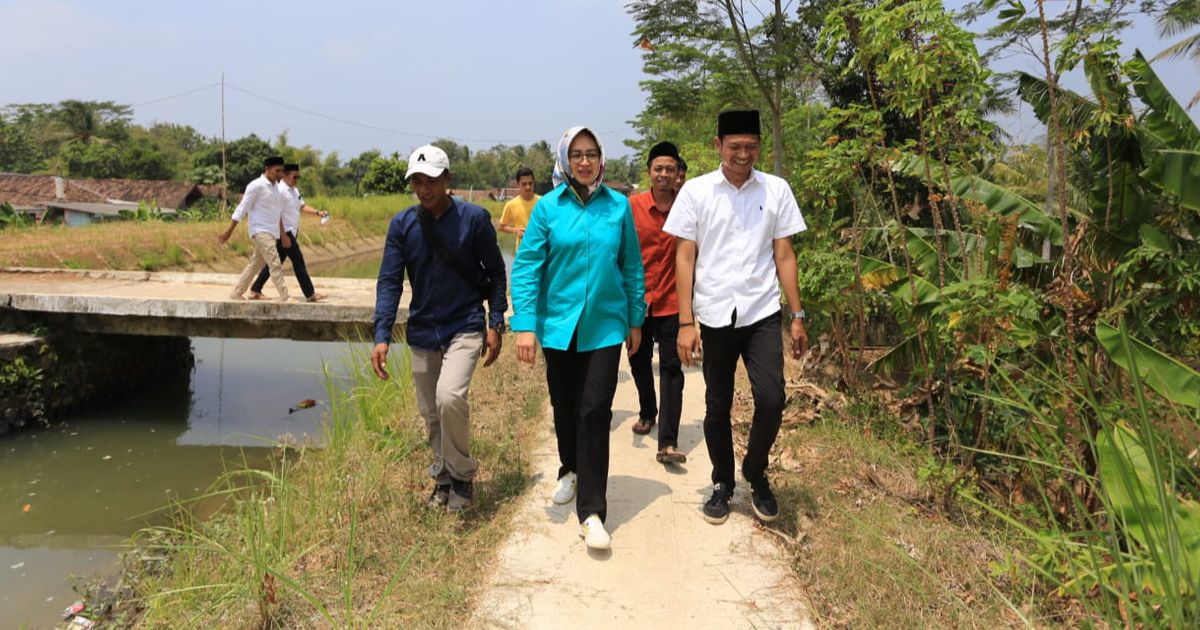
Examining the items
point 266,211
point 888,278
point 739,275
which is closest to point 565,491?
point 739,275

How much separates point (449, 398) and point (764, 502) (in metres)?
1.53

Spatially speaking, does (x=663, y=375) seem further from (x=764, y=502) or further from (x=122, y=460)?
(x=122, y=460)

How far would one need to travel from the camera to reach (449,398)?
3.53 meters

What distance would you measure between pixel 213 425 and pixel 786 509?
810 centimetres

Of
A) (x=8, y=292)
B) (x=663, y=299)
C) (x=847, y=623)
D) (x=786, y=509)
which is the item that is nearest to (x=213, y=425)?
(x=8, y=292)

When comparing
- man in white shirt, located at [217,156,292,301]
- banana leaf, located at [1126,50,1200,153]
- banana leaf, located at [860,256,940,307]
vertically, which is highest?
banana leaf, located at [1126,50,1200,153]

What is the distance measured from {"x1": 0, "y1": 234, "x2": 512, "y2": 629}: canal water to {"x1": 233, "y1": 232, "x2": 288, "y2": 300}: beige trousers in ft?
3.18

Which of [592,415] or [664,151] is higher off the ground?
[664,151]

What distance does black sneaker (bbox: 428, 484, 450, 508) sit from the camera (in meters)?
3.84

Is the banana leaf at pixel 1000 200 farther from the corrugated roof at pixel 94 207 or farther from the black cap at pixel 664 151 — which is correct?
the corrugated roof at pixel 94 207

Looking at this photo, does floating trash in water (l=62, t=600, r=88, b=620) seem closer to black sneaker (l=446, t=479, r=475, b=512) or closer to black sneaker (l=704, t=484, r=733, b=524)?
black sneaker (l=446, t=479, r=475, b=512)

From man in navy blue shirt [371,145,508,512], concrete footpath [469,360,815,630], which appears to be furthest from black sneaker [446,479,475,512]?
concrete footpath [469,360,815,630]

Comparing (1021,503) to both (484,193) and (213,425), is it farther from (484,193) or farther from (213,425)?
(484,193)

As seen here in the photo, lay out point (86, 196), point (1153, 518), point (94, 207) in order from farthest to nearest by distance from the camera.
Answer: point (86, 196)
point (94, 207)
point (1153, 518)
